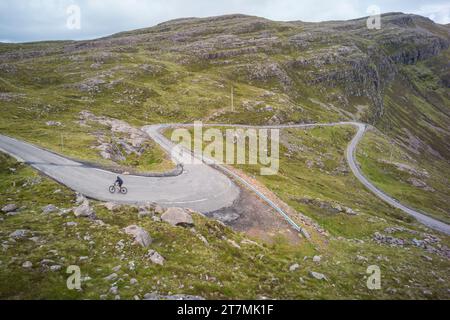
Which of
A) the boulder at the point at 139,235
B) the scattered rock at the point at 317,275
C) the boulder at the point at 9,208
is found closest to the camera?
the boulder at the point at 139,235

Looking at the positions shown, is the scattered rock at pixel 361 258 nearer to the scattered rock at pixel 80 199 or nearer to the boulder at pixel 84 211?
the boulder at pixel 84 211

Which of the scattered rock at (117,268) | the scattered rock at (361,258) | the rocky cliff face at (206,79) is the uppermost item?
the rocky cliff face at (206,79)

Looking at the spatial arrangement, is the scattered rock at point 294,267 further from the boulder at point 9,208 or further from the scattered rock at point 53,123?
the scattered rock at point 53,123

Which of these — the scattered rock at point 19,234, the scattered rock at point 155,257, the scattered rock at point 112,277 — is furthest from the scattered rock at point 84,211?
the scattered rock at point 112,277

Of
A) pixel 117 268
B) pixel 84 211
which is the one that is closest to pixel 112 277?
pixel 117 268

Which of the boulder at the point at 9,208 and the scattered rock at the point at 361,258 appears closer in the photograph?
the boulder at the point at 9,208

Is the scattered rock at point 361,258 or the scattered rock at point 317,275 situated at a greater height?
the scattered rock at point 317,275

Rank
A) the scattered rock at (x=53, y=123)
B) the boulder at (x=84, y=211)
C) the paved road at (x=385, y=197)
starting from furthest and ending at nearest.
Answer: the paved road at (x=385, y=197) < the scattered rock at (x=53, y=123) < the boulder at (x=84, y=211)

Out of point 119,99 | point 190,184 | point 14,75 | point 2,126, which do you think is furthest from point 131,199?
point 14,75
